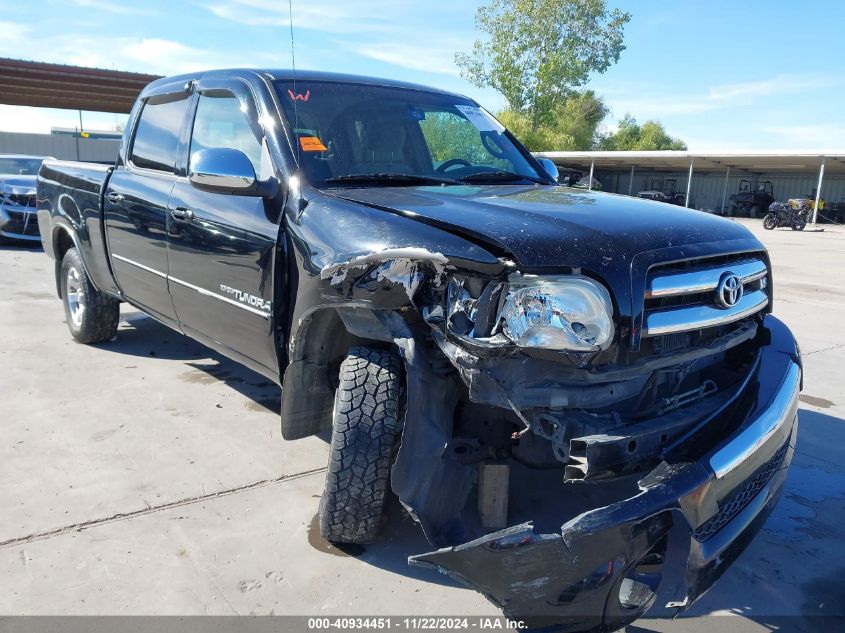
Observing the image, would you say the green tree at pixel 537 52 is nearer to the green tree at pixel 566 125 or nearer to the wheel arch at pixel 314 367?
the green tree at pixel 566 125

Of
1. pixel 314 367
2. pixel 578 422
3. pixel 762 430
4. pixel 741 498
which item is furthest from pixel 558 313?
pixel 314 367

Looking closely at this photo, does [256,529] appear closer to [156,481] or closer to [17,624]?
[156,481]

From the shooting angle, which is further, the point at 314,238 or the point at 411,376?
the point at 314,238

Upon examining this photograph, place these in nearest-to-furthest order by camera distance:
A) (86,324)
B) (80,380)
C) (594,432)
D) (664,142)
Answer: (594,432)
(80,380)
(86,324)
(664,142)

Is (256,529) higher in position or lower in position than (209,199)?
lower

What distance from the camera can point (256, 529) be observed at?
3.02 m

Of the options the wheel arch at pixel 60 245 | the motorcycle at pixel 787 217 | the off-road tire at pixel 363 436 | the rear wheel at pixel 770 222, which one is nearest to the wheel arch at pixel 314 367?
the off-road tire at pixel 363 436

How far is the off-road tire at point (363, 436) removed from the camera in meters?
2.55

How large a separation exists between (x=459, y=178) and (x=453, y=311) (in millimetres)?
1425

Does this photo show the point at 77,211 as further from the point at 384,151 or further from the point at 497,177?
the point at 497,177

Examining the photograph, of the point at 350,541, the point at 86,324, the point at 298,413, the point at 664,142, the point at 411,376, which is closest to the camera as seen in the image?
the point at 411,376

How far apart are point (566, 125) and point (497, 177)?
4758 cm

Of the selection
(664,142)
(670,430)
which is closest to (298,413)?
(670,430)

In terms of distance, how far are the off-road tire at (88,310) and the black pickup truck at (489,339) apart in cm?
A: 202
